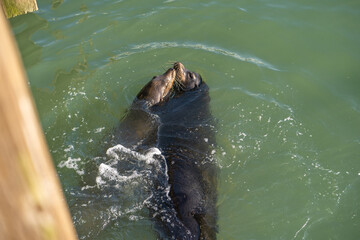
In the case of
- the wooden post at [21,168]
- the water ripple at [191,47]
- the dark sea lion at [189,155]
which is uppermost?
the wooden post at [21,168]

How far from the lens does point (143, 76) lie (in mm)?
7430

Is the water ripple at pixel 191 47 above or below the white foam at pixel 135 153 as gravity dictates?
above

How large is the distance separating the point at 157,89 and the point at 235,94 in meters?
1.18

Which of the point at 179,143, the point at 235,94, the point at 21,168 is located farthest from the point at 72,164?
the point at 21,168

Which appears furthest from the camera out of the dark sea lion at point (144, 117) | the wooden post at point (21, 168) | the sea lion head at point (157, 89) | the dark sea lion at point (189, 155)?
the sea lion head at point (157, 89)

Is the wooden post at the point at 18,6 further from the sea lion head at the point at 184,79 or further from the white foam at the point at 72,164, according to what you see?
the white foam at the point at 72,164

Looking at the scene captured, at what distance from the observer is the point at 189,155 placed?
5.59 metres

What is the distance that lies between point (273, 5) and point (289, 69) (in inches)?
77.0

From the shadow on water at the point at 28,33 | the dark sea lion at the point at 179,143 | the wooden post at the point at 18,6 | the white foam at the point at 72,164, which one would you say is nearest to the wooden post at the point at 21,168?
the dark sea lion at the point at 179,143

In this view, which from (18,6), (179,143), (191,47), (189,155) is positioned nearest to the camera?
(189,155)

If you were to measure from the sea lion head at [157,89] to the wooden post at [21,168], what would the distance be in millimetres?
5295

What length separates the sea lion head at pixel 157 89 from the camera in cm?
668

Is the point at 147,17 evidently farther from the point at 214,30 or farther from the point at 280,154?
the point at 280,154

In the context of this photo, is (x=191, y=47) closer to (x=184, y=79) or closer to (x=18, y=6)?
(x=184, y=79)
